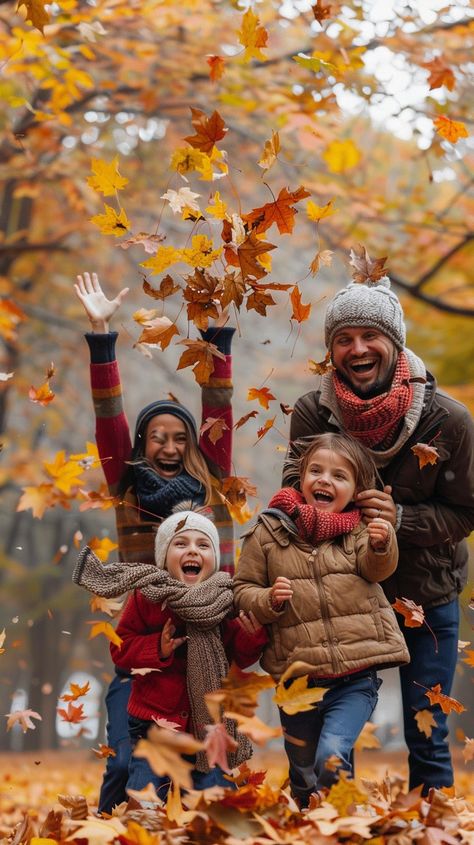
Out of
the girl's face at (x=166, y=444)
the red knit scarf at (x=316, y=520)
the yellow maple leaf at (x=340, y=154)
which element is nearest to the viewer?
the red knit scarf at (x=316, y=520)

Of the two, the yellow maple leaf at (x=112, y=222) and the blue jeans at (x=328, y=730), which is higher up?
the yellow maple leaf at (x=112, y=222)

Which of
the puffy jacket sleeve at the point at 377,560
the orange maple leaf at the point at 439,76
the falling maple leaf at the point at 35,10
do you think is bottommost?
the puffy jacket sleeve at the point at 377,560

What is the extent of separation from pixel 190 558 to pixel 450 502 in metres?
1.00

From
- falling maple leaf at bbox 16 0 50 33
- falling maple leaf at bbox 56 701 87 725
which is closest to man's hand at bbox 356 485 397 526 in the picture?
falling maple leaf at bbox 56 701 87 725

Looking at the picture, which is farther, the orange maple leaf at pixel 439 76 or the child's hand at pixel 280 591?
the orange maple leaf at pixel 439 76

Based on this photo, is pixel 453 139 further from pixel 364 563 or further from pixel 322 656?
pixel 322 656

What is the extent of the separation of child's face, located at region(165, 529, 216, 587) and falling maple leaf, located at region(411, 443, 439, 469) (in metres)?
0.84

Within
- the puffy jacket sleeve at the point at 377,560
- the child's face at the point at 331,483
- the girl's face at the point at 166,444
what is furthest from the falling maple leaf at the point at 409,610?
the girl's face at the point at 166,444

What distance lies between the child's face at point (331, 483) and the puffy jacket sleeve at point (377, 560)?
169 mm

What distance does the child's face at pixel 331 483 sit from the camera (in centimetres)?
355

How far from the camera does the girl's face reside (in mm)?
4074

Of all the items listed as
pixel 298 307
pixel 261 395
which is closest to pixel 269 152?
pixel 298 307

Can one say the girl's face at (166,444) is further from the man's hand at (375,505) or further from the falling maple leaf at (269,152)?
the falling maple leaf at (269,152)

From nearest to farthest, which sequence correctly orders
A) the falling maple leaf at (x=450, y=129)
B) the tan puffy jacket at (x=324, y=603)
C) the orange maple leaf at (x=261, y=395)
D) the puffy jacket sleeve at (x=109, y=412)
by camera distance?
1. the tan puffy jacket at (x=324, y=603)
2. the orange maple leaf at (x=261, y=395)
3. the puffy jacket sleeve at (x=109, y=412)
4. the falling maple leaf at (x=450, y=129)
